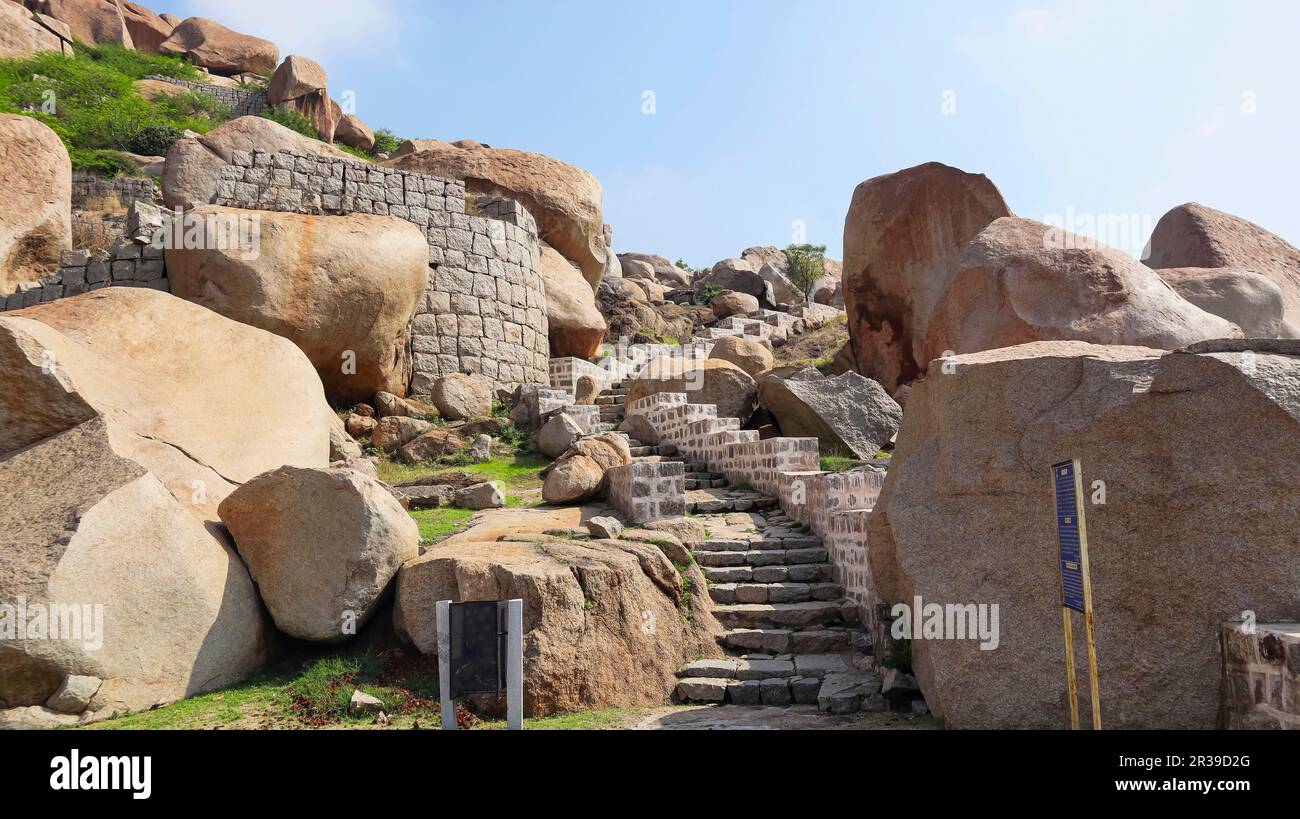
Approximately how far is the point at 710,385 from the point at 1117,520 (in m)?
8.45

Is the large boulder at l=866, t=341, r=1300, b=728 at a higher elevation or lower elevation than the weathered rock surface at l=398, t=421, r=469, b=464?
lower

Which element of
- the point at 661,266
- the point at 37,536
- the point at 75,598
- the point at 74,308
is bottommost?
the point at 75,598

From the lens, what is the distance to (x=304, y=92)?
31938 mm

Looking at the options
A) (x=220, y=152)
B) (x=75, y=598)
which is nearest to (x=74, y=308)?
(x=75, y=598)

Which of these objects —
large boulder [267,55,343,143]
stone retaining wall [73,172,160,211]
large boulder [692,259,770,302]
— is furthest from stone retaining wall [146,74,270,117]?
large boulder [692,259,770,302]

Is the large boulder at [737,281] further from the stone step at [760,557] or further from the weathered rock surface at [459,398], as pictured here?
the stone step at [760,557]

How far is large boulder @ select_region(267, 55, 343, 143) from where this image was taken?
3172cm

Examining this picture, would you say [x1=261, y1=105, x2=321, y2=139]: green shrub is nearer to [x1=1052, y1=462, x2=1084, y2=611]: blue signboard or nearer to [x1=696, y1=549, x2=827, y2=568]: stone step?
[x1=696, y1=549, x2=827, y2=568]: stone step

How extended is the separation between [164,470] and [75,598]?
4.78 ft

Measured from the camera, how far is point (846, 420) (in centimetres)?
1195

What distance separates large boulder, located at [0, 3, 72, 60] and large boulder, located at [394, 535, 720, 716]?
30905mm

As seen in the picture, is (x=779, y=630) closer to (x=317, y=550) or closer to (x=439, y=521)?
(x=439, y=521)

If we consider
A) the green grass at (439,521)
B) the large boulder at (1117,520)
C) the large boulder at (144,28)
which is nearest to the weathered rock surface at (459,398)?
the green grass at (439,521)

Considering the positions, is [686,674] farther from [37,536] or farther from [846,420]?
[846,420]
